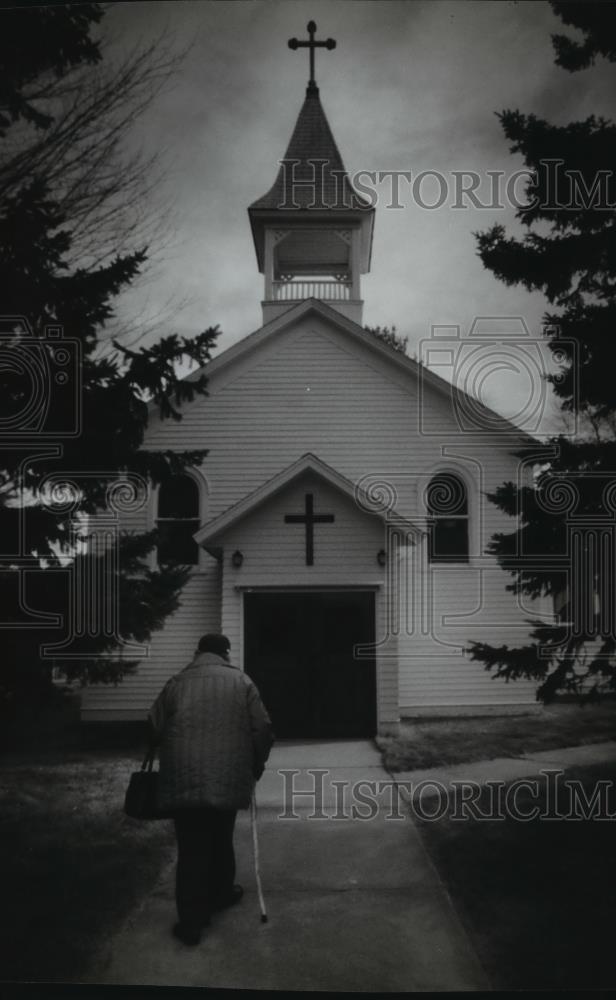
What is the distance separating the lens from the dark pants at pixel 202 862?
12.0ft

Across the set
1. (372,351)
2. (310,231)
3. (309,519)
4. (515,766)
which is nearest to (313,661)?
(309,519)

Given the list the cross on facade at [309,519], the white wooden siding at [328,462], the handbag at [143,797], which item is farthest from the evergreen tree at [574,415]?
the cross on facade at [309,519]

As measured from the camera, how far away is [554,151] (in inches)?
184

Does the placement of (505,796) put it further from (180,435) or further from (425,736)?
(180,435)

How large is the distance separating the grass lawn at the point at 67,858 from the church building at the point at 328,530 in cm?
136

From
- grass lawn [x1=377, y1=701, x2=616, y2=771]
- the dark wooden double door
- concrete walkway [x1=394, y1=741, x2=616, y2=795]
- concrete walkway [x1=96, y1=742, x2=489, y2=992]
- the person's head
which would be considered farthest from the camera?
the dark wooden double door

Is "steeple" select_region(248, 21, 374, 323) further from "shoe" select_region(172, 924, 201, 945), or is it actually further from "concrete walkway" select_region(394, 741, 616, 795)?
"shoe" select_region(172, 924, 201, 945)

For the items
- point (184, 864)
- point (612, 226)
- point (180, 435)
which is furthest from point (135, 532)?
point (612, 226)

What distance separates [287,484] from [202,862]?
4234 mm

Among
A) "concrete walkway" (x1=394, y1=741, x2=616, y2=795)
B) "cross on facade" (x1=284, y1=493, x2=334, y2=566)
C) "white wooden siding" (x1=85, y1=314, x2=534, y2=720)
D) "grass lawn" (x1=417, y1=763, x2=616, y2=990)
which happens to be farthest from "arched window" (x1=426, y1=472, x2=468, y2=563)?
"grass lawn" (x1=417, y1=763, x2=616, y2=990)

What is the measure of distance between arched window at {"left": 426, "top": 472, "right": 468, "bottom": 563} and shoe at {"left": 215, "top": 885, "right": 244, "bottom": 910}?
3.00 metres

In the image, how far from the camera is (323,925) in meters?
3.81

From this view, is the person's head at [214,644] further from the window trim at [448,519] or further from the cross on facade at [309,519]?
the cross on facade at [309,519]

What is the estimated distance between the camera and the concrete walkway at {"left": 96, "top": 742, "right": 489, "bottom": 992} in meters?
3.54
